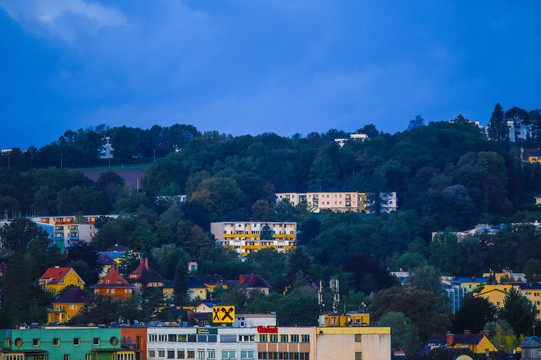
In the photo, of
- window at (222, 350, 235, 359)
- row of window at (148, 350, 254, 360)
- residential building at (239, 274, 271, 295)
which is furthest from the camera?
residential building at (239, 274, 271, 295)

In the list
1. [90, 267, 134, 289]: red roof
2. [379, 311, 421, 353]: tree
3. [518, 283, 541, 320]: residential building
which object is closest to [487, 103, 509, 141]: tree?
[518, 283, 541, 320]: residential building

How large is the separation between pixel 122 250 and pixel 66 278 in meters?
13.3

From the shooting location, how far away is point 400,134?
146 m

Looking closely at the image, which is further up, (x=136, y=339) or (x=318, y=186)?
(x=318, y=186)

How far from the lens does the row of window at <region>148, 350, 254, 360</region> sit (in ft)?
170

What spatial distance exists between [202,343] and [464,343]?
2380 centimetres

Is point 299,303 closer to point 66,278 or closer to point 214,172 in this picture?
point 66,278

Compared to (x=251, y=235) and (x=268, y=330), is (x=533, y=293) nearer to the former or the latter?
(x=251, y=235)

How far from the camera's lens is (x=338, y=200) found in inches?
5182

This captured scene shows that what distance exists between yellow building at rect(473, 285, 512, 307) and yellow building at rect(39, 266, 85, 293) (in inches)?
1008

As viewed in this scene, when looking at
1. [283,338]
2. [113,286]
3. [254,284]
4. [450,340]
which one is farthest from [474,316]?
[283,338]

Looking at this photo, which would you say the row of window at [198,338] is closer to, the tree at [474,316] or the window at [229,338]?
the window at [229,338]

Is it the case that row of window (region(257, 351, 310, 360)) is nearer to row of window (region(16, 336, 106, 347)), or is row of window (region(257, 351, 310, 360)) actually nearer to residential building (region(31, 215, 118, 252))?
row of window (region(16, 336, 106, 347))

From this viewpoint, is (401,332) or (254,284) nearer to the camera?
(401,332)
